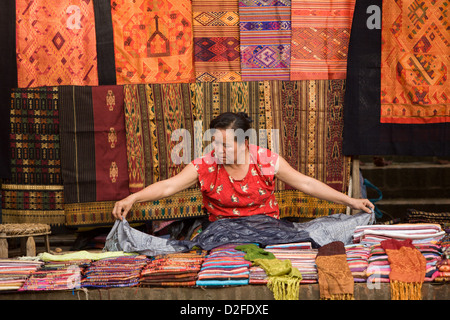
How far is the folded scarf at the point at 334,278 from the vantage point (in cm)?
285

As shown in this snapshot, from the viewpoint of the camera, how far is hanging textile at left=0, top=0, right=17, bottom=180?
4.54m

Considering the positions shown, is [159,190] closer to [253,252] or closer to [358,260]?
[253,252]

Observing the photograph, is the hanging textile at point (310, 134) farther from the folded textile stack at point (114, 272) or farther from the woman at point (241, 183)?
the folded textile stack at point (114, 272)

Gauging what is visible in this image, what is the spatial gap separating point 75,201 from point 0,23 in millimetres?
1670

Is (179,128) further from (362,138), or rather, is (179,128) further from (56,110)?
(362,138)

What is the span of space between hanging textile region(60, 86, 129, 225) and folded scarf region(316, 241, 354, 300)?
7.08ft

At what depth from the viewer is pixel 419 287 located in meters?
2.87

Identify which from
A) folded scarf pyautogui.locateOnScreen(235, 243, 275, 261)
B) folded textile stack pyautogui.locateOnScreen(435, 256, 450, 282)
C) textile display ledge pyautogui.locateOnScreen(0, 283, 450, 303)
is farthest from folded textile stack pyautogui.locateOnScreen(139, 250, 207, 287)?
folded textile stack pyautogui.locateOnScreen(435, 256, 450, 282)

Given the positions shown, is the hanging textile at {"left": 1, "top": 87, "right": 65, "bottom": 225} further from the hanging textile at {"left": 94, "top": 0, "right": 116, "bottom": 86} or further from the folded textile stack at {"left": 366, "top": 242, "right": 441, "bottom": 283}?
the folded textile stack at {"left": 366, "top": 242, "right": 441, "bottom": 283}

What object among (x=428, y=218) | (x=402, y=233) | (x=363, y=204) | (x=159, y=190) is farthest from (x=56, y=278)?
(x=428, y=218)

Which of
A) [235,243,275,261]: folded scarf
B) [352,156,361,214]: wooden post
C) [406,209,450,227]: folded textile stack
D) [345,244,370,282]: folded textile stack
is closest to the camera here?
[345,244,370,282]: folded textile stack

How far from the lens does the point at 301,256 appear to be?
126 inches

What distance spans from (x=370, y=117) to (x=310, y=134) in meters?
0.53

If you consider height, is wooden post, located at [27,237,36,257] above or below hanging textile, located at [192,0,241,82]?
below
